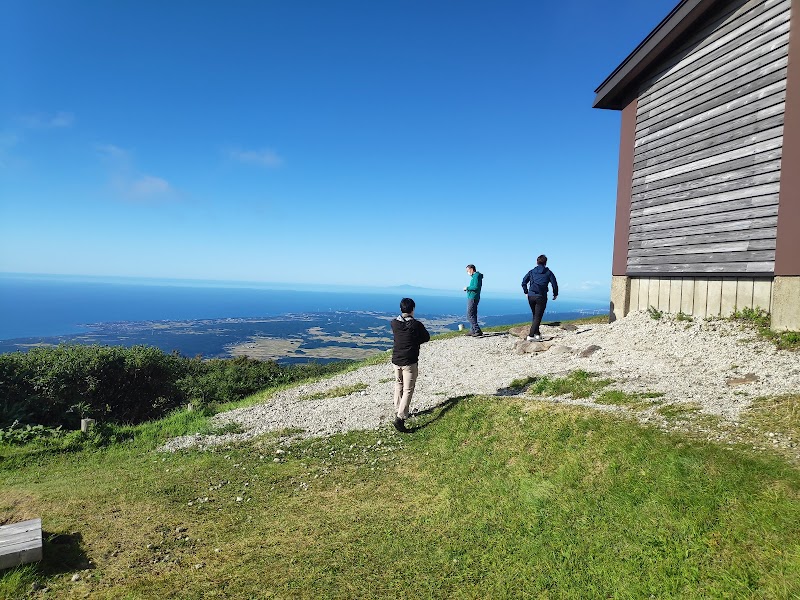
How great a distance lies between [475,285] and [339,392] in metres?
7.58

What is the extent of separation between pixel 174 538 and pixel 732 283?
14249mm

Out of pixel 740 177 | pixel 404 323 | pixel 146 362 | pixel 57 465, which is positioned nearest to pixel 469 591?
pixel 404 323

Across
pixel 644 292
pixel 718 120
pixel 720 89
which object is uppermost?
pixel 720 89

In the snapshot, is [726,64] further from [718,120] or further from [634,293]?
[634,293]

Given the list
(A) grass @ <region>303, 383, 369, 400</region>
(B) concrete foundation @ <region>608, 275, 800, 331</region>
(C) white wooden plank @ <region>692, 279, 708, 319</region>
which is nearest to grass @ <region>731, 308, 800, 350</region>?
(B) concrete foundation @ <region>608, 275, 800, 331</region>

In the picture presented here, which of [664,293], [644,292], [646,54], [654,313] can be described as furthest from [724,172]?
[646,54]

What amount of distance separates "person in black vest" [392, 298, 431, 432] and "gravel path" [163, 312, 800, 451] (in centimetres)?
98

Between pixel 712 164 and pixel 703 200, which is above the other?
pixel 712 164

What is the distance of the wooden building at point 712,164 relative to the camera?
11.1m

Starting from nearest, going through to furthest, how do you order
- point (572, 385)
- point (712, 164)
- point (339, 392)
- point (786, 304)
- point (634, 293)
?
point (572, 385) < point (786, 304) < point (712, 164) < point (339, 392) < point (634, 293)

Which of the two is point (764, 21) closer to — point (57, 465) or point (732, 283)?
point (732, 283)

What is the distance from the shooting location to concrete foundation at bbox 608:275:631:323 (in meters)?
16.2

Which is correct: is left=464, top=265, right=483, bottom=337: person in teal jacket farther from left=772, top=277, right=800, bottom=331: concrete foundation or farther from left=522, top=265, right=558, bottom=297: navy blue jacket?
left=772, top=277, right=800, bottom=331: concrete foundation

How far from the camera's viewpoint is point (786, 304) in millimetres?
10727
